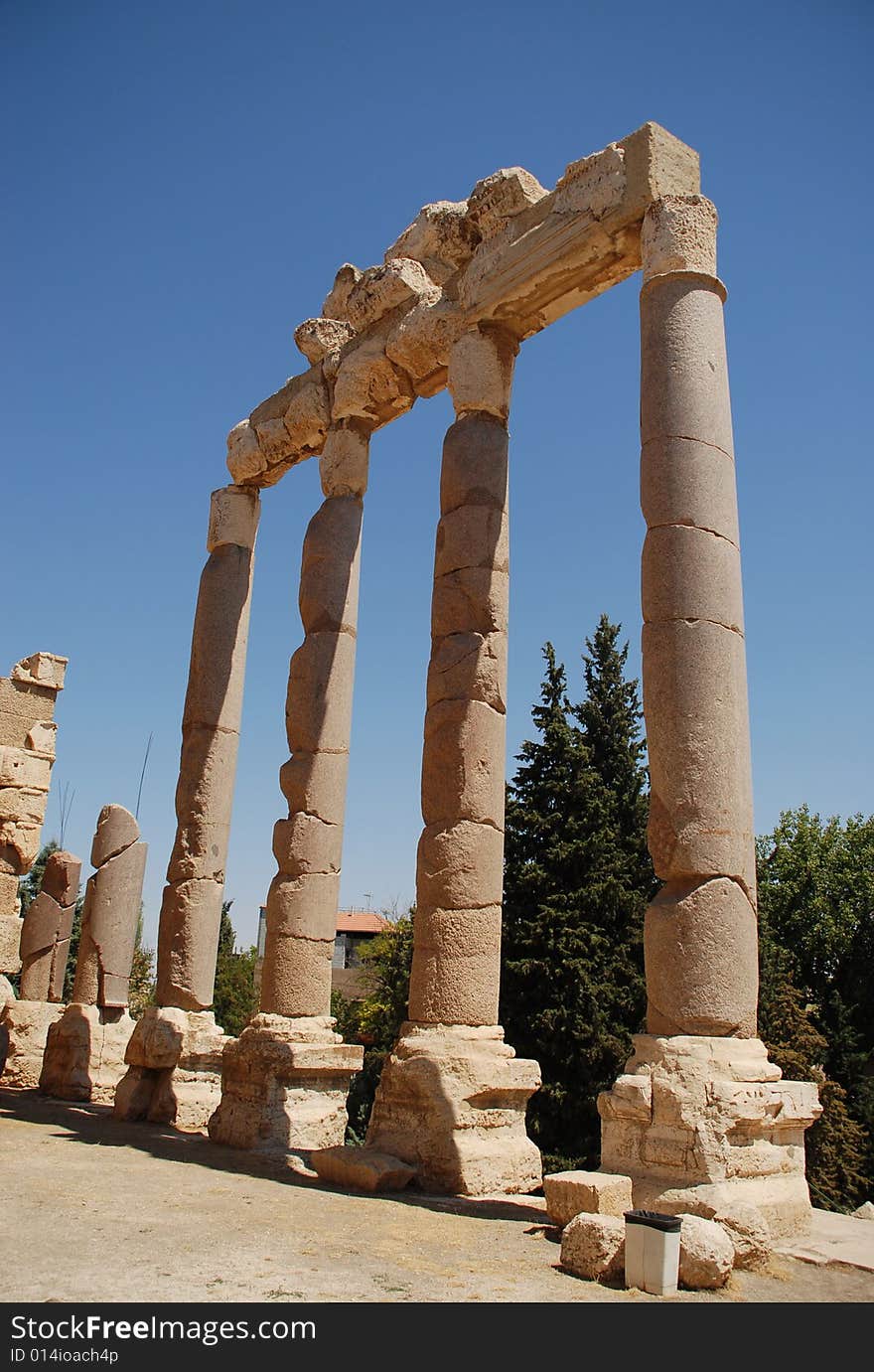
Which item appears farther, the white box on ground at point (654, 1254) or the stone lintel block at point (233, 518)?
the stone lintel block at point (233, 518)

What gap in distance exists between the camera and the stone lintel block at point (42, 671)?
18766 millimetres

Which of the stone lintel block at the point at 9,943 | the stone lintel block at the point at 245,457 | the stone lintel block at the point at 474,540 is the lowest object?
the stone lintel block at the point at 9,943

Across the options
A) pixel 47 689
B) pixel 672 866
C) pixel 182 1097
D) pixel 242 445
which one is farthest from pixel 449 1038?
pixel 47 689

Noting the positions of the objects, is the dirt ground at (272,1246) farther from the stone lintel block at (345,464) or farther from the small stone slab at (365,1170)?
the stone lintel block at (345,464)

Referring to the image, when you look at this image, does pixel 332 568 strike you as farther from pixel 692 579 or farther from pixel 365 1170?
pixel 365 1170

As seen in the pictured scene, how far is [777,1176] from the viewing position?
6852 millimetres

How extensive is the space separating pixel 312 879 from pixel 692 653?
5917 mm

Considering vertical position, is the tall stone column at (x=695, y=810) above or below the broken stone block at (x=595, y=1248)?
above

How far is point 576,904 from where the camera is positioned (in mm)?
23203

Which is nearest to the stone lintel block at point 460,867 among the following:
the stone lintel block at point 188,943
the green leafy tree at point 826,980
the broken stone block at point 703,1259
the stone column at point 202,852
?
the broken stone block at point 703,1259

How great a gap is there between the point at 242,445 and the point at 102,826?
6686 mm

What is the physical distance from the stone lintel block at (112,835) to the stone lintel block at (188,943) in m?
3.75

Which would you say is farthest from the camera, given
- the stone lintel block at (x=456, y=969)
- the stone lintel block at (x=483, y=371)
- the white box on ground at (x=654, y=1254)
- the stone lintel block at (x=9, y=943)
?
the stone lintel block at (x=9, y=943)

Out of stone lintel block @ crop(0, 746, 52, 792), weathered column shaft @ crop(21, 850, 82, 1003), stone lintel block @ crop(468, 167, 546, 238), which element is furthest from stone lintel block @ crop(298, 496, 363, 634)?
weathered column shaft @ crop(21, 850, 82, 1003)
